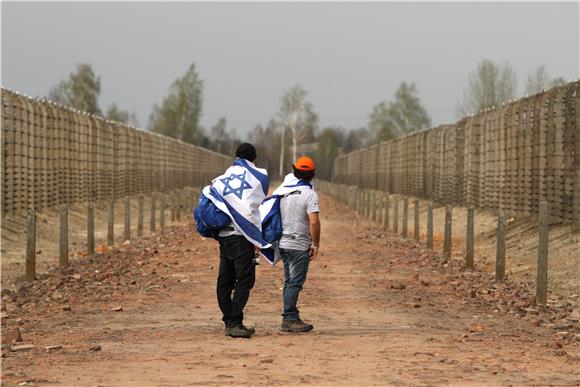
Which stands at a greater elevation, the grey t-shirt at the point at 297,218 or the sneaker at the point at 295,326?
the grey t-shirt at the point at 297,218

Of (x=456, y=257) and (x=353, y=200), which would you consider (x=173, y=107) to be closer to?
(x=353, y=200)

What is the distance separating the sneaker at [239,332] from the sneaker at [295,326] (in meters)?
0.47

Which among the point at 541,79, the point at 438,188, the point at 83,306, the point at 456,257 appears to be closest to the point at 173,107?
the point at 541,79

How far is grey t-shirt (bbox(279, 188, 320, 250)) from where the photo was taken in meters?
9.96

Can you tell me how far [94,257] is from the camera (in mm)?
18719

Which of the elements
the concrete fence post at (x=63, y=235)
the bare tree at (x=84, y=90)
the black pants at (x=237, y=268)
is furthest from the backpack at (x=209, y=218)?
the bare tree at (x=84, y=90)

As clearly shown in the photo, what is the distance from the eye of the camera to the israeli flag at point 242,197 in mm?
9531

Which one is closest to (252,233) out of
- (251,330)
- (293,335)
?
(251,330)

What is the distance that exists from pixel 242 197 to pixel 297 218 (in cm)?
69

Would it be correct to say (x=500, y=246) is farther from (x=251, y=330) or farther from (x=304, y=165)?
(x=251, y=330)

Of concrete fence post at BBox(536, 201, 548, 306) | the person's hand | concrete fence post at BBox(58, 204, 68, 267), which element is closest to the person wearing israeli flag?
the person's hand

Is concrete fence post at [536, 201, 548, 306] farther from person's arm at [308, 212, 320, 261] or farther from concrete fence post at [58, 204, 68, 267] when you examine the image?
concrete fence post at [58, 204, 68, 267]

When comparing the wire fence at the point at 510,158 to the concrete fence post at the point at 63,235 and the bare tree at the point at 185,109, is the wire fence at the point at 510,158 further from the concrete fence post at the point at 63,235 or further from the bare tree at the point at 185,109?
the bare tree at the point at 185,109

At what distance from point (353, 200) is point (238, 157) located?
3701 cm
